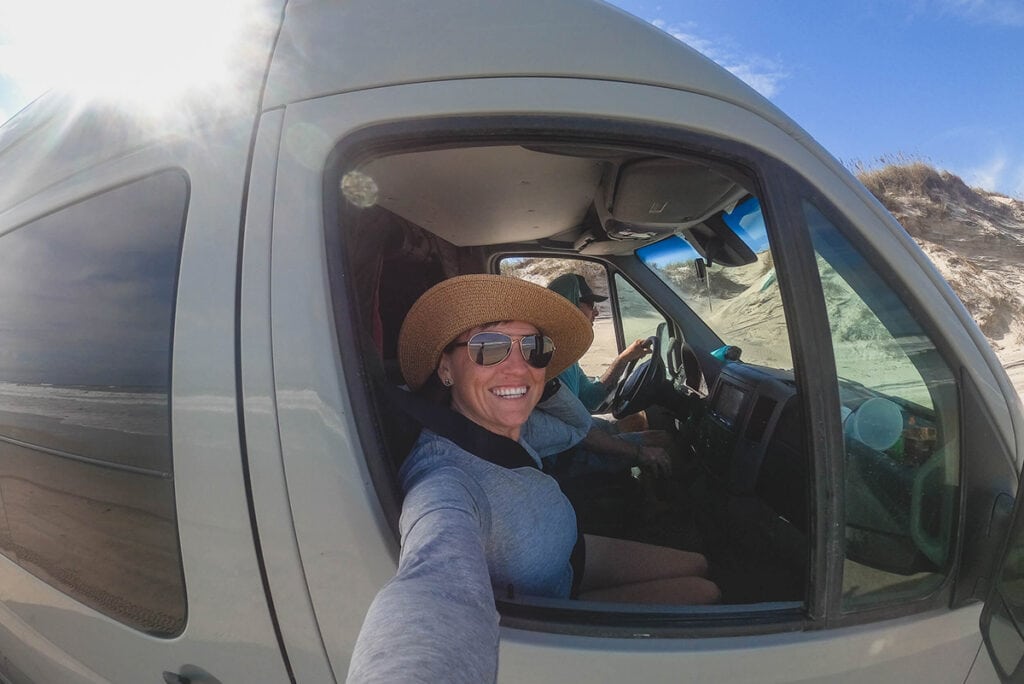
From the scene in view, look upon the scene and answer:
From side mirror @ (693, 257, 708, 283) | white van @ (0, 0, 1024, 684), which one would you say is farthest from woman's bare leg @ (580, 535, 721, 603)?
side mirror @ (693, 257, 708, 283)

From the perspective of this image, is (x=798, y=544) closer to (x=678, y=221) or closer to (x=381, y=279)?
(x=678, y=221)

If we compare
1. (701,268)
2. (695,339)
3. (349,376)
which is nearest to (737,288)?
(701,268)

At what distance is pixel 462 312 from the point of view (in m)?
1.48

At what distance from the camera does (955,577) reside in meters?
1.12

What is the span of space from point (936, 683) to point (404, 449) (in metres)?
1.13

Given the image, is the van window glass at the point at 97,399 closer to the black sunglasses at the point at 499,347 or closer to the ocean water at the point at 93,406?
the ocean water at the point at 93,406

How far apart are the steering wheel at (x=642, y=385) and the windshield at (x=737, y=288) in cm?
35

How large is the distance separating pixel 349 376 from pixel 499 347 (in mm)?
602

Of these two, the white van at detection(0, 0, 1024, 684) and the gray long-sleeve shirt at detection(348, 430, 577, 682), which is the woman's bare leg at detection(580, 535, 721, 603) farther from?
the white van at detection(0, 0, 1024, 684)

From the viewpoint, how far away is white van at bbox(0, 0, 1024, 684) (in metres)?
0.97

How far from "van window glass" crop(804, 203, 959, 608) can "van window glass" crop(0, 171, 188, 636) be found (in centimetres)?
119

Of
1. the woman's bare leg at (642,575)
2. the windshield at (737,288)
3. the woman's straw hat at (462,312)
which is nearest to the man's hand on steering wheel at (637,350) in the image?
the windshield at (737,288)

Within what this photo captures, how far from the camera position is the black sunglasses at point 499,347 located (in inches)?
59.8

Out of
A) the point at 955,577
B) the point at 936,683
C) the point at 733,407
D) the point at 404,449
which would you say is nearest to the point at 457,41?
the point at 404,449
